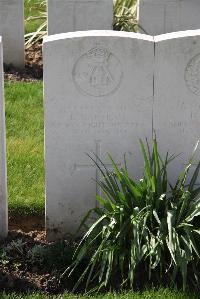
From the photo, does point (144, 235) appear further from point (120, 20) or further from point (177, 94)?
point (120, 20)

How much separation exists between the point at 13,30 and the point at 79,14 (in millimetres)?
856

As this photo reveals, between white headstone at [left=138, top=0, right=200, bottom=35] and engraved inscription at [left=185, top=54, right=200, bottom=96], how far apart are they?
4513 millimetres

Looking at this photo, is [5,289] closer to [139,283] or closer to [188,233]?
[139,283]

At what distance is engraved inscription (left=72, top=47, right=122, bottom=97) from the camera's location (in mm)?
4926

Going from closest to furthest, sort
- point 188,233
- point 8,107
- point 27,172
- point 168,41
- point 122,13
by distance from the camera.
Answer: point 188,233 < point 168,41 < point 27,172 < point 8,107 < point 122,13

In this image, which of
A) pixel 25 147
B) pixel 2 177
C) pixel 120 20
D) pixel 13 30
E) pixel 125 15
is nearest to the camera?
pixel 2 177

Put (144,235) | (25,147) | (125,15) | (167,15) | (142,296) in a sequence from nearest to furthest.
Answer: (142,296) < (144,235) < (25,147) < (167,15) < (125,15)

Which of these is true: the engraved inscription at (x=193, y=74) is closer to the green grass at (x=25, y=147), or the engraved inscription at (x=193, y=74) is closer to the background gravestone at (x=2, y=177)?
the background gravestone at (x=2, y=177)

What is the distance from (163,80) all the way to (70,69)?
2.10 ft

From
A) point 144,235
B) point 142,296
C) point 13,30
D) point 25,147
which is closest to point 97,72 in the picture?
point 144,235

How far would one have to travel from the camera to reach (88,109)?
503cm

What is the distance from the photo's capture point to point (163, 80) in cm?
500

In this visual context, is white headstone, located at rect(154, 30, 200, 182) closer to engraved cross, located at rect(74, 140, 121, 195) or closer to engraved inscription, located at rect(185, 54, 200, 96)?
engraved inscription, located at rect(185, 54, 200, 96)

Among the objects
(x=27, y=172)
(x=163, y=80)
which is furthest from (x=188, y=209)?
(x=27, y=172)
